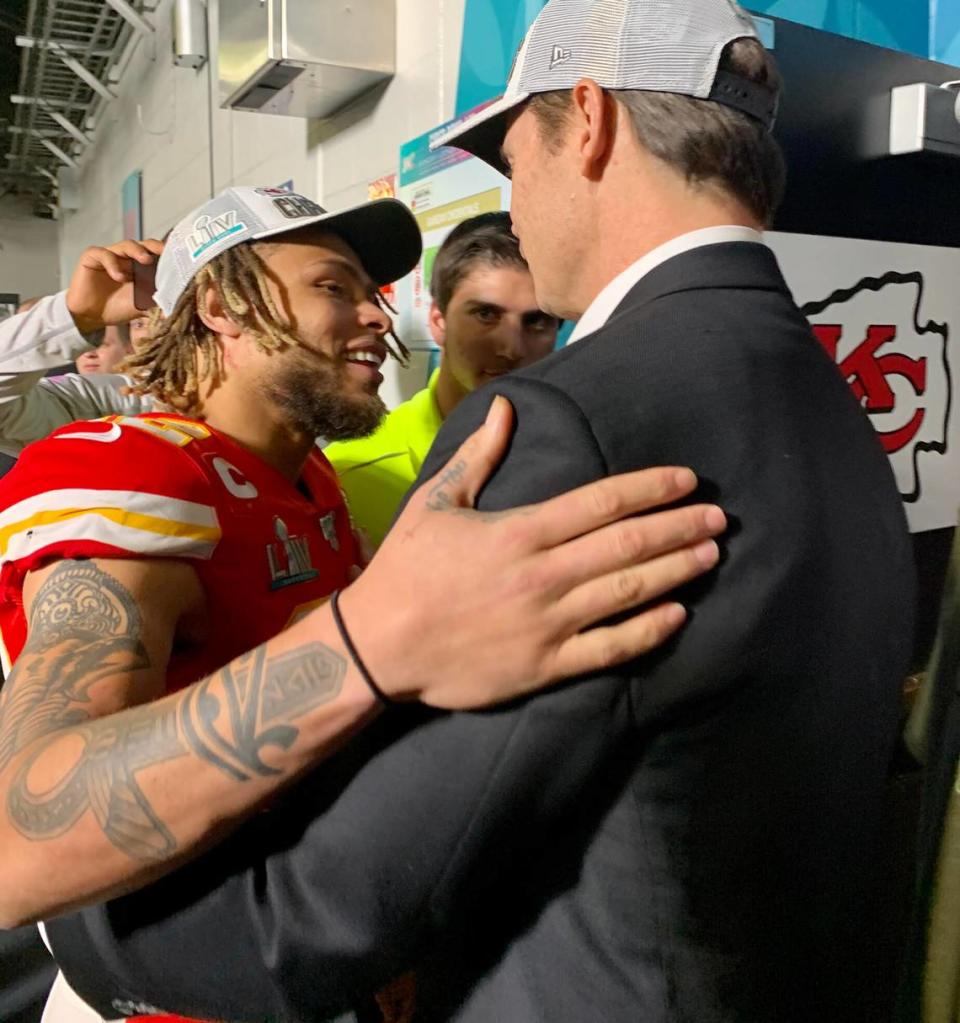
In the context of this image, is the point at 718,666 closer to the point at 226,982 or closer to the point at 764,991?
the point at 764,991

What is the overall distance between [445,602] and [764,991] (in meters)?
0.39

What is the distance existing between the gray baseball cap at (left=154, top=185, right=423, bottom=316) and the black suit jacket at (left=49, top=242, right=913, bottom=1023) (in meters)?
0.80

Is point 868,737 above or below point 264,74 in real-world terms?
below

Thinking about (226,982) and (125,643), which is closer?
(226,982)

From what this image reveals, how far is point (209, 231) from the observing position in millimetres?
1256

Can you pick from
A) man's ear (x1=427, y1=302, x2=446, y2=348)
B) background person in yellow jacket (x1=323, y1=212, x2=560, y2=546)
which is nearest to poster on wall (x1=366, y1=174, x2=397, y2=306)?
man's ear (x1=427, y1=302, x2=446, y2=348)

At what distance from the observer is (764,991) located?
0.61 meters

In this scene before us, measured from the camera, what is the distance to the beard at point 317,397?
46.1 inches

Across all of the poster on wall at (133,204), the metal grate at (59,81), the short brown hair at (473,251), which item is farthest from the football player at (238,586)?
the poster on wall at (133,204)

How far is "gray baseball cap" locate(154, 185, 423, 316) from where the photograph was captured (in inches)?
48.7

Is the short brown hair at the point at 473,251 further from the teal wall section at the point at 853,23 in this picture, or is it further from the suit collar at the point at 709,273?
the suit collar at the point at 709,273

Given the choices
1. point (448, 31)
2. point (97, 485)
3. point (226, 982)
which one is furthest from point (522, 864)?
point (448, 31)

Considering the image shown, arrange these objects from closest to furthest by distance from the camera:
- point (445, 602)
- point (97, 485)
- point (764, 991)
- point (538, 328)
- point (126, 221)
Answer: point (445, 602) → point (764, 991) → point (97, 485) → point (538, 328) → point (126, 221)

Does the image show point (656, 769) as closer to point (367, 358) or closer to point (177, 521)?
point (177, 521)
